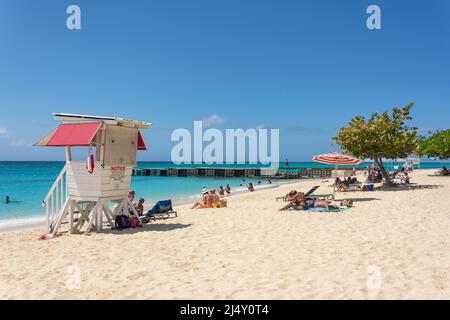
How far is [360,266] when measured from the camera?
19.5 ft

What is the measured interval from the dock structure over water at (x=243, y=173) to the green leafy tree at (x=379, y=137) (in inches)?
1562

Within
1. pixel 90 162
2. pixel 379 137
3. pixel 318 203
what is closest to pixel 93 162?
pixel 90 162

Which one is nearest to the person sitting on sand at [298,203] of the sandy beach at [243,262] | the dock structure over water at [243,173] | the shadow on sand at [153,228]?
the sandy beach at [243,262]

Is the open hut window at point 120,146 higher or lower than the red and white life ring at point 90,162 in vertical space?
higher

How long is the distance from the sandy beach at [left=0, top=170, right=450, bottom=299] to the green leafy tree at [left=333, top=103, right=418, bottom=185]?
11290mm

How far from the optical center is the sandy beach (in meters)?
5.05

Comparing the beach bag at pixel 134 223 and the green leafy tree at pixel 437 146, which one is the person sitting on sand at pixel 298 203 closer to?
the beach bag at pixel 134 223

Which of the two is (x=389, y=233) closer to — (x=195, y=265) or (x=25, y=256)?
(x=195, y=265)

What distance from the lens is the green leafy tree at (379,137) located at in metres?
21.3

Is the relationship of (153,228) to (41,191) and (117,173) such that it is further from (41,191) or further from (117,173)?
(41,191)

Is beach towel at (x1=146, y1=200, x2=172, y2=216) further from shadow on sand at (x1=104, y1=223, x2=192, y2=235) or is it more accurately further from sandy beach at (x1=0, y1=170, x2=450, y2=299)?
sandy beach at (x1=0, y1=170, x2=450, y2=299)

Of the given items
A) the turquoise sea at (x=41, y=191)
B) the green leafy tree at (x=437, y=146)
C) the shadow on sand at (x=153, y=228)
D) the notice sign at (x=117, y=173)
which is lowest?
the turquoise sea at (x=41, y=191)

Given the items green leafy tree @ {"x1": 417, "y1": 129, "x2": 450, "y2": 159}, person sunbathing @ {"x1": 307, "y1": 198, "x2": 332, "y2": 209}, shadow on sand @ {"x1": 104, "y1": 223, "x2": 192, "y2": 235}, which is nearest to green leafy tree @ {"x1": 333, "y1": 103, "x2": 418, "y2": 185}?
person sunbathing @ {"x1": 307, "y1": 198, "x2": 332, "y2": 209}

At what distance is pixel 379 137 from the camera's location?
2127cm
